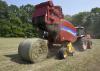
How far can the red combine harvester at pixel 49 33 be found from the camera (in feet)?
41.0

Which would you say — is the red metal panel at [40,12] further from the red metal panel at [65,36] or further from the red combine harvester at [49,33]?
the red metal panel at [65,36]

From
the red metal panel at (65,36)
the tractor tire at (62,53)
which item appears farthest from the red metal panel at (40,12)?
the tractor tire at (62,53)

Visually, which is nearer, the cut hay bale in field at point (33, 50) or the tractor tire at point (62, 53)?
the cut hay bale in field at point (33, 50)

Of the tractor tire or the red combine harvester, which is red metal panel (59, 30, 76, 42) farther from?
the tractor tire

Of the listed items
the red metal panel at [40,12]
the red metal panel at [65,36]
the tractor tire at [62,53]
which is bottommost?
the tractor tire at [62,53]

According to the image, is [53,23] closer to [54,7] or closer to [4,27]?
[54,7]

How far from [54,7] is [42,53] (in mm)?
3225

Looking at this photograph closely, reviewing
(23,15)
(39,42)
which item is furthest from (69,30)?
(23,15)

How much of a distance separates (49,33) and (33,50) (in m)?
2.83

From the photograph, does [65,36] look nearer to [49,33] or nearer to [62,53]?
[49,33]

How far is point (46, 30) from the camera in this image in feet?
47.8

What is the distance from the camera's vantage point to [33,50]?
A: 481 inches

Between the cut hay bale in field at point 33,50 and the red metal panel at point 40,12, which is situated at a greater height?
the red metal panel at point 40,12

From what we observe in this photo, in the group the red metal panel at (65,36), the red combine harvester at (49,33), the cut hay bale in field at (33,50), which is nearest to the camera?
the cut hay bale in field at (33,50)
